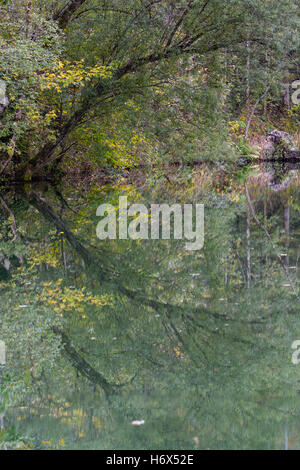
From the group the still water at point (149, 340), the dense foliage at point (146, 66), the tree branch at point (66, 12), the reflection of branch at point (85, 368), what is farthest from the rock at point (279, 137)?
the reflection of branch at point (85, 368)

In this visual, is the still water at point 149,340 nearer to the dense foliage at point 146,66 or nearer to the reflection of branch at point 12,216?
the reflection of branch at point 12,216

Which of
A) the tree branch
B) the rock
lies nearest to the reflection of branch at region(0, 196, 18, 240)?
the tree branch

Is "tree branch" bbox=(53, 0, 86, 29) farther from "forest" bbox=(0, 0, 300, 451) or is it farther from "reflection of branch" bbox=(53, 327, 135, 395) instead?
"reflection of branch" bbox=(53, 327, 135, 395)

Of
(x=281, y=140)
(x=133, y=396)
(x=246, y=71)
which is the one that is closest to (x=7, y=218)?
(x=246, y=71)

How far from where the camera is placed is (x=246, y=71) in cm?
1480

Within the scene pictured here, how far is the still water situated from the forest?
0.05ft

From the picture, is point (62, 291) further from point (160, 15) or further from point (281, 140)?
point (281, 140)

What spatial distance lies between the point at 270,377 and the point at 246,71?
11.8m

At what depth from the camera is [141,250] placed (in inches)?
341

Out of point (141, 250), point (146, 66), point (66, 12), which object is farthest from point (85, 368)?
point (66, 12)

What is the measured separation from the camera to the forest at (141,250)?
3.62 m

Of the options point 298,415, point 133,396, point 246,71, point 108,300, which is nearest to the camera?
point 298,415

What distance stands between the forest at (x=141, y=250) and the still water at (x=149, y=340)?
0.05ft
